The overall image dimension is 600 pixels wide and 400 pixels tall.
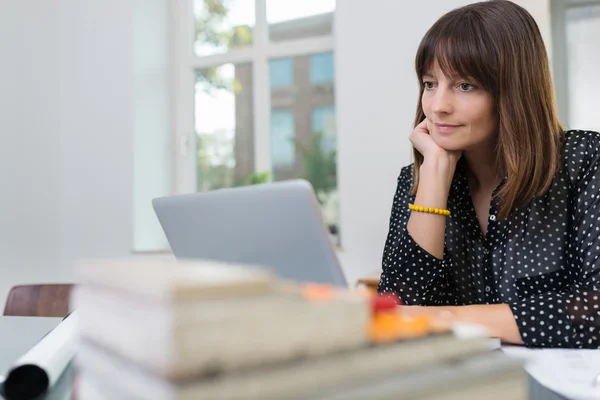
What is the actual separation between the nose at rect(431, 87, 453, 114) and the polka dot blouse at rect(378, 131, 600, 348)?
22 centimetres

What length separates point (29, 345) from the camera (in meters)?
0.88

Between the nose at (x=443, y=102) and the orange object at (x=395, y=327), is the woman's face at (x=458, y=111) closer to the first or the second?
the nose at (x=443, y=102)

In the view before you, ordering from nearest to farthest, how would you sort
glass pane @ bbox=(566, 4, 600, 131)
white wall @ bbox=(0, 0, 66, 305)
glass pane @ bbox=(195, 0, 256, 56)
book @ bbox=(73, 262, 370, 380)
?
book @ bbox=(73, 262, 370, 380) → glass pane @ bbox=(566, 4, 600, 131) → white wall @ bbox=(0, 0, 66, 305) → glass pane @ bbox=(195, 0, 256, 56)

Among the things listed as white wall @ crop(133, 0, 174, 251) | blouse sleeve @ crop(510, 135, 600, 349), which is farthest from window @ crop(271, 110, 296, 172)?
blouse sleeve @ crop(510, 135, 600, 349)

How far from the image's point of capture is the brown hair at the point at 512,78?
3.79 feet

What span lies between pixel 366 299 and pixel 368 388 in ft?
0.16

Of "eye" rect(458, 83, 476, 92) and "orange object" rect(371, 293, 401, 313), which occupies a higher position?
"eye" rect(458, 83, 476, 92)

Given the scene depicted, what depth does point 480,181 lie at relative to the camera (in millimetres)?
1357

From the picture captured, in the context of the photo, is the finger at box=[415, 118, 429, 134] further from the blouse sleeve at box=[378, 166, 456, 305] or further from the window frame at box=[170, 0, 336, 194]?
the window frame at box=[170, 0, 336, 194]

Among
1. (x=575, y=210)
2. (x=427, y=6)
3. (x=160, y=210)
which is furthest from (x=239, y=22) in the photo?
(x=160, y=210)

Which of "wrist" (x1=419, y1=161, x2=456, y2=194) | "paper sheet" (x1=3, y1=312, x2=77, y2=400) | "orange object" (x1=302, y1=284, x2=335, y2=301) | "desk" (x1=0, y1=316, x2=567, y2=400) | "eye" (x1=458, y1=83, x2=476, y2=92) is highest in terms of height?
"eye" (x1=458, y1=83, x2=476, y2=92)

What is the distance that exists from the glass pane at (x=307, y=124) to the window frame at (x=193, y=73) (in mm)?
48

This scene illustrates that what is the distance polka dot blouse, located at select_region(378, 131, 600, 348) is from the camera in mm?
1136

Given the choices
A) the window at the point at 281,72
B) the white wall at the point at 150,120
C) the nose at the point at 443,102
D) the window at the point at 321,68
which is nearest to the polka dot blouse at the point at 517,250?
the nose at the point at 443,102
